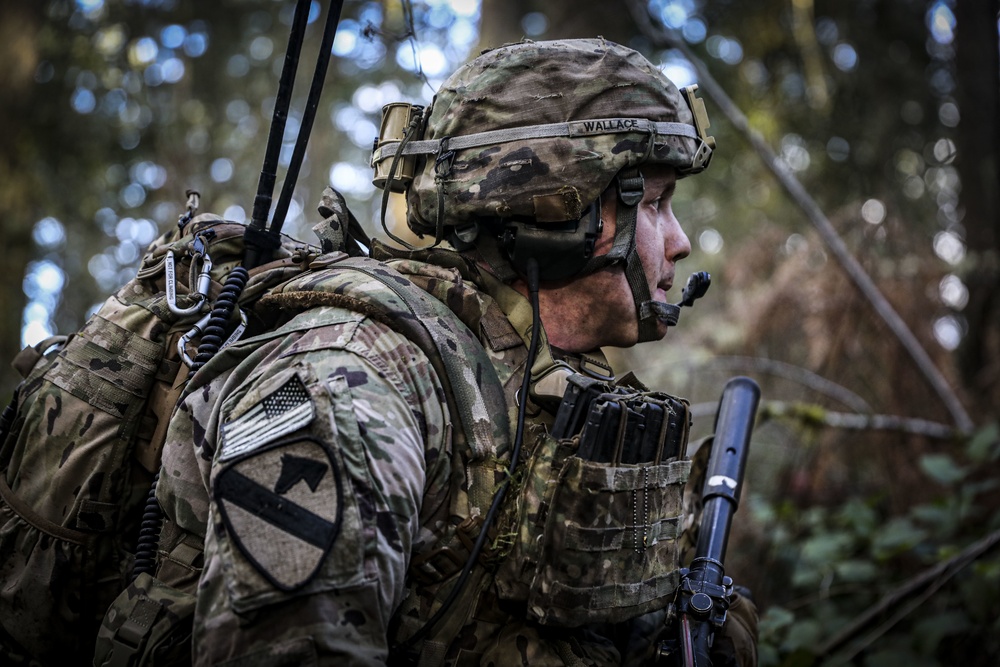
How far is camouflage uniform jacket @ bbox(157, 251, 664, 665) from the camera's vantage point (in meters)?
1.50

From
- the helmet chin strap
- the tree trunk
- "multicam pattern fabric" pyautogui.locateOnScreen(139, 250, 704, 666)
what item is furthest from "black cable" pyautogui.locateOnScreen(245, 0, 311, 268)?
the tree trunk

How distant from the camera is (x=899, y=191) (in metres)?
7.21

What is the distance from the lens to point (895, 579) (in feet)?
14.8

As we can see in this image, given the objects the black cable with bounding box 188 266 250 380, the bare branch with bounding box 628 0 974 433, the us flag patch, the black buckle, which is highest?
the bare branch with bounding box 628 0 974 433

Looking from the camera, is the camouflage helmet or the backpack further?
the camouflage helmet

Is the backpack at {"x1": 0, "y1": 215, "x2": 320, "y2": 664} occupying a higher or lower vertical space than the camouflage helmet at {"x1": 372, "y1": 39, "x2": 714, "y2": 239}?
lower

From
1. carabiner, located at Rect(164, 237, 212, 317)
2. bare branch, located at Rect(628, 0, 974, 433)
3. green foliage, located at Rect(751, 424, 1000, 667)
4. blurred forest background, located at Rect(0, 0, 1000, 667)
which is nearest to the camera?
carabiner, located at Rect(164, 237, 212, 317)

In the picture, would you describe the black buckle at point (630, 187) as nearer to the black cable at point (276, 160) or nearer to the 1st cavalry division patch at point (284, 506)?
the black cable at point (276, 160)

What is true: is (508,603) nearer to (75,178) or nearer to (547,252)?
(547,252)

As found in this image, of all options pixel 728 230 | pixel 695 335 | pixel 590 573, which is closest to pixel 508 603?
pixel 590 573

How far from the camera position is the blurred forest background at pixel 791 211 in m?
4.44

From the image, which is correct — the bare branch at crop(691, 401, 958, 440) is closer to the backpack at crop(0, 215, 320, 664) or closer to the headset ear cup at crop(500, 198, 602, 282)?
the headset ear cup at crop(500, 198, 602, 282)

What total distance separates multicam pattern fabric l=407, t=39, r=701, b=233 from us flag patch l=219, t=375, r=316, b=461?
2.82ft

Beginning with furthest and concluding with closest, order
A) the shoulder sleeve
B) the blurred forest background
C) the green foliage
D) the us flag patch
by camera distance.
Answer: the blurred forest background
the green foliage
the us flag patch
the shoulder sleeve
